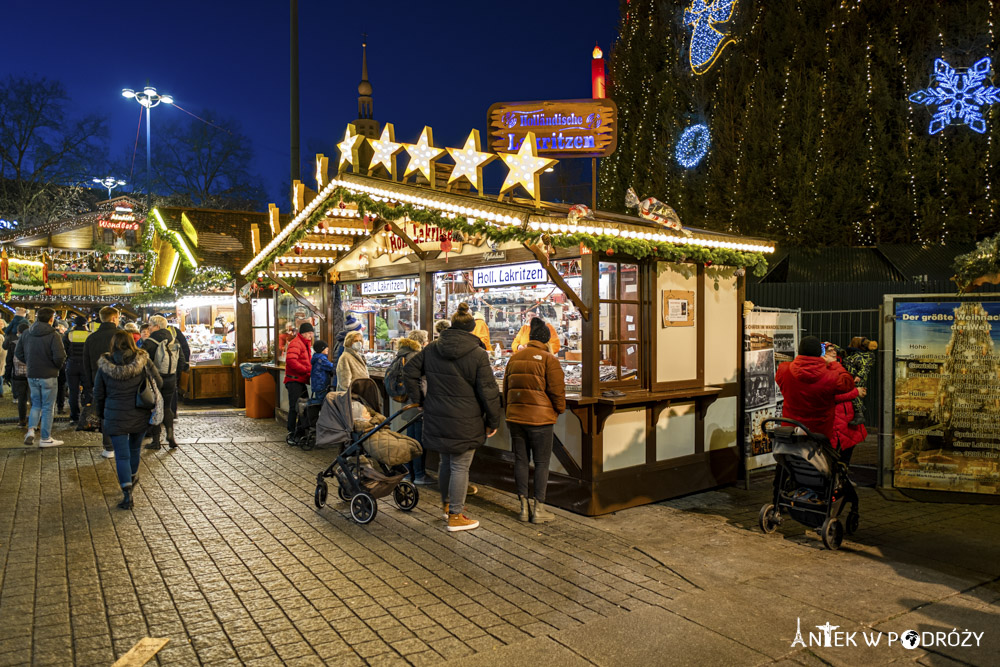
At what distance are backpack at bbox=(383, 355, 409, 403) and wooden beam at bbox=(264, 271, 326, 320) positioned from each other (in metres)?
5.09

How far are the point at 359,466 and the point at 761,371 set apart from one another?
473 cm

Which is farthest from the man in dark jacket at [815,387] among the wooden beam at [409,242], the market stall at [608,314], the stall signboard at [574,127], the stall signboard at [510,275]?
the wooden beam at [409,242]

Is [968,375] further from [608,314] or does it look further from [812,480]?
[608,314]

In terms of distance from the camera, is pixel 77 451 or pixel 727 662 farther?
pixel 77 451

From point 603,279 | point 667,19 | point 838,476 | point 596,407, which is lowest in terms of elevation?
point 838,476

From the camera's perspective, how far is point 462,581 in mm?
4863

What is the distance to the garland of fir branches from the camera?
20.9ft

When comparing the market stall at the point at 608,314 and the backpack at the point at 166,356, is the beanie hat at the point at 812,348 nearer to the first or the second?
the market stall at the point at 608,314

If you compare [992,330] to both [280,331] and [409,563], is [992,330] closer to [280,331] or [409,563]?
[409,563]

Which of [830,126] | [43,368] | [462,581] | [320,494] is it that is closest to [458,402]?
[462,581]

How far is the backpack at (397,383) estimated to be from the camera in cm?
673

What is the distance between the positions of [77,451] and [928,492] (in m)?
10.6

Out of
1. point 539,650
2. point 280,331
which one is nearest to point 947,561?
point 539,650

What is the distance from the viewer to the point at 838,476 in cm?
578
